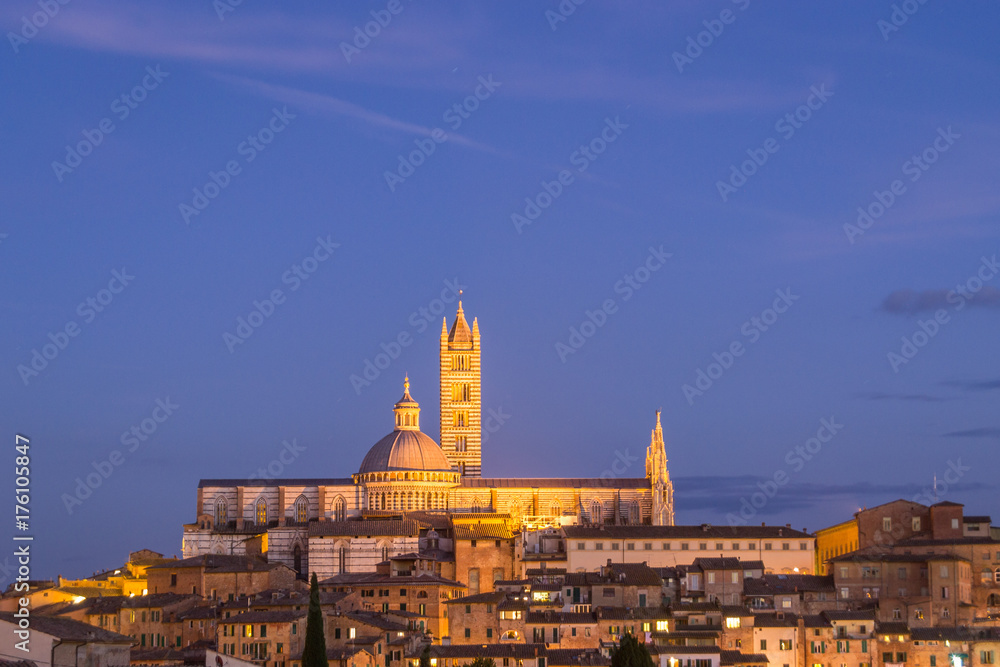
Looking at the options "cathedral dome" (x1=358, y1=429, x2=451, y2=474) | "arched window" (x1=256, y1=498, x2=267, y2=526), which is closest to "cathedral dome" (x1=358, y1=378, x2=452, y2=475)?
"cathedral dome" (x1=358, y1=429, x2=451, y2=474)

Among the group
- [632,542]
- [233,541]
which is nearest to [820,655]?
[632,542]

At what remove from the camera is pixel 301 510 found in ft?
362

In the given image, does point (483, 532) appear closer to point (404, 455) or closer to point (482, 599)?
point (482, 599)

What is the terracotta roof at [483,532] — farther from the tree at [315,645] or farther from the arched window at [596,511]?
the tree at [315,645]

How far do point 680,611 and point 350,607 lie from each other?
1479cm

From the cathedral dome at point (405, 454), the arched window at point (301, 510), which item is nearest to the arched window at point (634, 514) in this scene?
the cathedral dome at point (405, 454)

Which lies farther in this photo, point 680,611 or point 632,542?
point 632,542

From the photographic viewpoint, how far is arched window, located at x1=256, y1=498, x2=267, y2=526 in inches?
4341

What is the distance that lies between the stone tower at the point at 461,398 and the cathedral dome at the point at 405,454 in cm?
720

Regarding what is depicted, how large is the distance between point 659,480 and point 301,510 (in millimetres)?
22291

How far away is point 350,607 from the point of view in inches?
3132

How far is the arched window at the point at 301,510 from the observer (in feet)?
362

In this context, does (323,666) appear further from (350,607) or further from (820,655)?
(820,655)

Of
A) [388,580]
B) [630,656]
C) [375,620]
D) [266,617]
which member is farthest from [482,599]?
[630,656]
